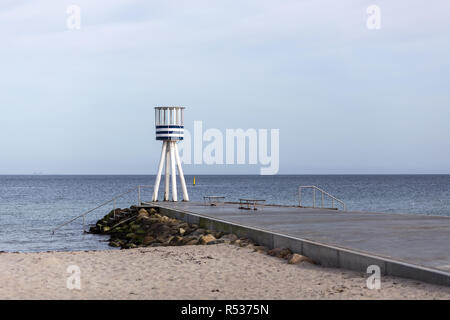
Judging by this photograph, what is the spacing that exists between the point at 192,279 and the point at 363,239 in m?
4.48

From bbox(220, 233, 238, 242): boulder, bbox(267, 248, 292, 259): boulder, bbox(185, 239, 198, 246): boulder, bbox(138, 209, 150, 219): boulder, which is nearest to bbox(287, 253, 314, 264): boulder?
bbox(267, 248, 292, 259): boulder

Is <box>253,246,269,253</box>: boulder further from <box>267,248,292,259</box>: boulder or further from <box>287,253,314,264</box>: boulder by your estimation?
<box>287,253,314,264</box>: boulder

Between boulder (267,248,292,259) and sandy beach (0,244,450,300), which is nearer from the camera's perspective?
sandy beach (0,244,450,300)

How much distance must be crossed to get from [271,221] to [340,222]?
2131 millimetres

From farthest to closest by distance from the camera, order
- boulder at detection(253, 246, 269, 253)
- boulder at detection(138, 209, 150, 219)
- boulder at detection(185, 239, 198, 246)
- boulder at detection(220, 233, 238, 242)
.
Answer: boulder at detection(138, 209, 150, 219) < boulder at detection(185, 239, 198, 246) < boulder at detection(220, 233, 238, 242) < boulder at detection(253, 246, 269, 253)

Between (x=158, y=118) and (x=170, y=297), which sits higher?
(x=158, y=118)

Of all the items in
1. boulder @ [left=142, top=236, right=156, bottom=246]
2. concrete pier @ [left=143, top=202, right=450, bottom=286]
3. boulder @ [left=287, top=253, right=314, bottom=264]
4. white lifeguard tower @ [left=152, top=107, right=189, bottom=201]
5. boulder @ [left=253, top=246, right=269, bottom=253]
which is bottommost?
boulder @ [left=142, top=236, right=156, bottom=246]

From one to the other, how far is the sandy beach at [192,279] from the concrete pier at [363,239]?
322mm

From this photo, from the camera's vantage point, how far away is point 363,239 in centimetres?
1402

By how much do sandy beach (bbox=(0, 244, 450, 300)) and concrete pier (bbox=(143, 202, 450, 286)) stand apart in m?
0.32

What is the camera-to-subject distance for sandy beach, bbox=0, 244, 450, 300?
985 centimetres

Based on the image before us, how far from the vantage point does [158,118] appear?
110 ft
